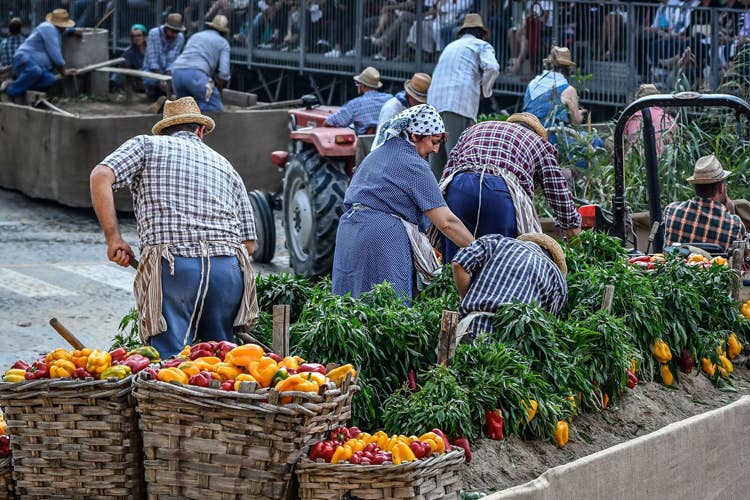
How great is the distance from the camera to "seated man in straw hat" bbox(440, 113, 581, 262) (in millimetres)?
8391

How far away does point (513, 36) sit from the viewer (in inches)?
650

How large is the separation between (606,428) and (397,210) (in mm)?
1817

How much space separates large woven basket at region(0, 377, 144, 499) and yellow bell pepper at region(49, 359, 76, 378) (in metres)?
0.08

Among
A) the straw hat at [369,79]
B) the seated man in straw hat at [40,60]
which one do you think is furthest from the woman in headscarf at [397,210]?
the seated man in straw hat at [40,60]

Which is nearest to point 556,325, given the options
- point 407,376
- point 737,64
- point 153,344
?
point 407,376

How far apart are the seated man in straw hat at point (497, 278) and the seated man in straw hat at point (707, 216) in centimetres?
271

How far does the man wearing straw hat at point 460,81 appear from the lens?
12.1m

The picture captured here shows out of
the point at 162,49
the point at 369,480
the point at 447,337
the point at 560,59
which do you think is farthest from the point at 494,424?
the point at 162,49

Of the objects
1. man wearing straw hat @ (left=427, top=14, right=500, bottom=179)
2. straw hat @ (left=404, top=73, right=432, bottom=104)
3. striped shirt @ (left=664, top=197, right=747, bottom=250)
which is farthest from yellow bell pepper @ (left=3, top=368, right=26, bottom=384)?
straw hat @ (left=404, top=73, right=432, bottom=104)

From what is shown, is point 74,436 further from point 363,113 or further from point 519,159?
point 363,113

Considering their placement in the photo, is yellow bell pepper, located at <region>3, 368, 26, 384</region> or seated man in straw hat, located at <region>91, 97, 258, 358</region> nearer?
yellow bell pepper, located at <region>3, 368, 26, 384</region>

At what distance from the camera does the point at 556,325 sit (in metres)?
6.66

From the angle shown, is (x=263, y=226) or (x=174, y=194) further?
(x=263, y=226)

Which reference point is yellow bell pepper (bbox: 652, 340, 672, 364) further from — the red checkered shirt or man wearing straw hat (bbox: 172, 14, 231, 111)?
man wearing straw hat (bbox: 172, 14, 231, 111)
